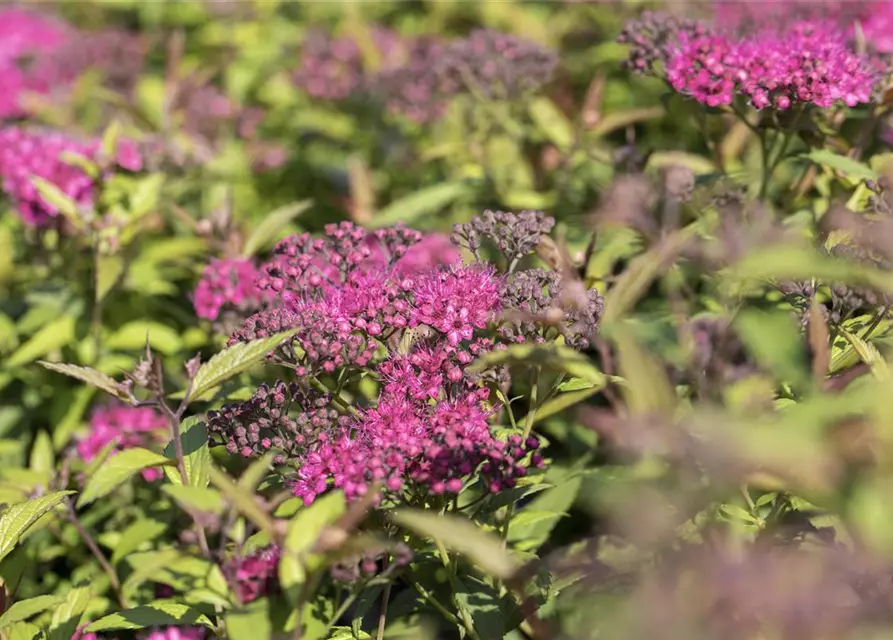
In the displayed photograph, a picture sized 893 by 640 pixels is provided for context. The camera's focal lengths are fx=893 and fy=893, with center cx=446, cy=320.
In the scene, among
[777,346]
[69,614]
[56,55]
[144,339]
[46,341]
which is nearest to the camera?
[777,346]

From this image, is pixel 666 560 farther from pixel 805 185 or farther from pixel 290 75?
pixel 290 75

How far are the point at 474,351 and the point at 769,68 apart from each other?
94 cm

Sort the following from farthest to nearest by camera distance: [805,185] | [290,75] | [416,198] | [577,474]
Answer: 1. [290,75]
2. [416,198]
3. [805,185]
4. [577,474]

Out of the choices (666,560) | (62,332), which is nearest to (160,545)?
(62,332)

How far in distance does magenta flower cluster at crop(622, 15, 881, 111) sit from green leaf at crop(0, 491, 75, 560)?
1.59m

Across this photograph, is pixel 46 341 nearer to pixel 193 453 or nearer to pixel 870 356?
pixel 193 453

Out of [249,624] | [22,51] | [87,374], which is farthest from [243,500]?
[22,51]

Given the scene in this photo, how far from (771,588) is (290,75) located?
3.51 meters

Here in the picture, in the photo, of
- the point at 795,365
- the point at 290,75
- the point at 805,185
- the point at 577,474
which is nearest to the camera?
the point at 795,365

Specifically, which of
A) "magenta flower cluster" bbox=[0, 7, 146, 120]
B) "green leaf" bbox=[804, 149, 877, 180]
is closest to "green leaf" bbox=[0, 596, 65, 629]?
"green leaf" bbox=[804, 149, 877, 180]

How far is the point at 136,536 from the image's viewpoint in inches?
81.7

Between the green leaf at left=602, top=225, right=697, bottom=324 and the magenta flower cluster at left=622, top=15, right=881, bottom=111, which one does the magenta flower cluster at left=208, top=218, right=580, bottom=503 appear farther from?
the magenta flower cluster at left=622, top=15, right=881, bottom=111

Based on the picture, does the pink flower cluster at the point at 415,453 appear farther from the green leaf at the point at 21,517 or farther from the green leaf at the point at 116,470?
the green leaf at the point at 21,517

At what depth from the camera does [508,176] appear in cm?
315
